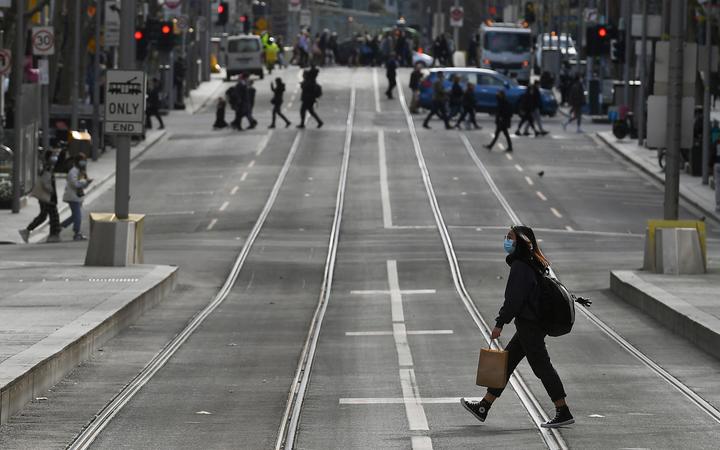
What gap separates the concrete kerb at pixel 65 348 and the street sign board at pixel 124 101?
324 cm

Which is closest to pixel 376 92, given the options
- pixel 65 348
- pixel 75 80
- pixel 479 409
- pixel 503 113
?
pixel 503 113

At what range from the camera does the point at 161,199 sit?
40094 millimetres

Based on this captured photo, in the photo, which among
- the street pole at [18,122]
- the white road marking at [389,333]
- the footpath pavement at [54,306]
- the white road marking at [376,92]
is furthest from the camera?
the white road marking at [376,92]

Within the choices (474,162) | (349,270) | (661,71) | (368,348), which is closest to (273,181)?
(474,162)

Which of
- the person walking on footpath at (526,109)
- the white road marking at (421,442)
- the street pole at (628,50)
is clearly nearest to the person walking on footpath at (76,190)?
the white road marking at (421,442)

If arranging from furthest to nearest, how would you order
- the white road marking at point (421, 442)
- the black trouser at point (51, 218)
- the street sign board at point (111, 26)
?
1. the street sign board at point (111, 26)
2. the black trouser at point (51, 218)
3. the white road marking at point (421, 442)

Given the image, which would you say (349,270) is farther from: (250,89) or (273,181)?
(250,89)

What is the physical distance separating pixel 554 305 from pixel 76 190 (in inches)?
804

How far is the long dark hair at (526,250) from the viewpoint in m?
12.5

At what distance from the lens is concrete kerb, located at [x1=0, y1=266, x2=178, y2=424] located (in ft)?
43.5

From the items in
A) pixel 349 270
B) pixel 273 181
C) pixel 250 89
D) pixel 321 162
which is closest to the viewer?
pixel 349 270

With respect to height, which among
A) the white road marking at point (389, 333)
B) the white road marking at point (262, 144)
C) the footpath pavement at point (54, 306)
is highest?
the white road marking at point (262, 144)

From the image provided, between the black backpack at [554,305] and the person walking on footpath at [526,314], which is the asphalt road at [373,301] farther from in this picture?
the black backpack at [554,305]

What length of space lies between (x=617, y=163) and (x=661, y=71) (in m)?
23.2
